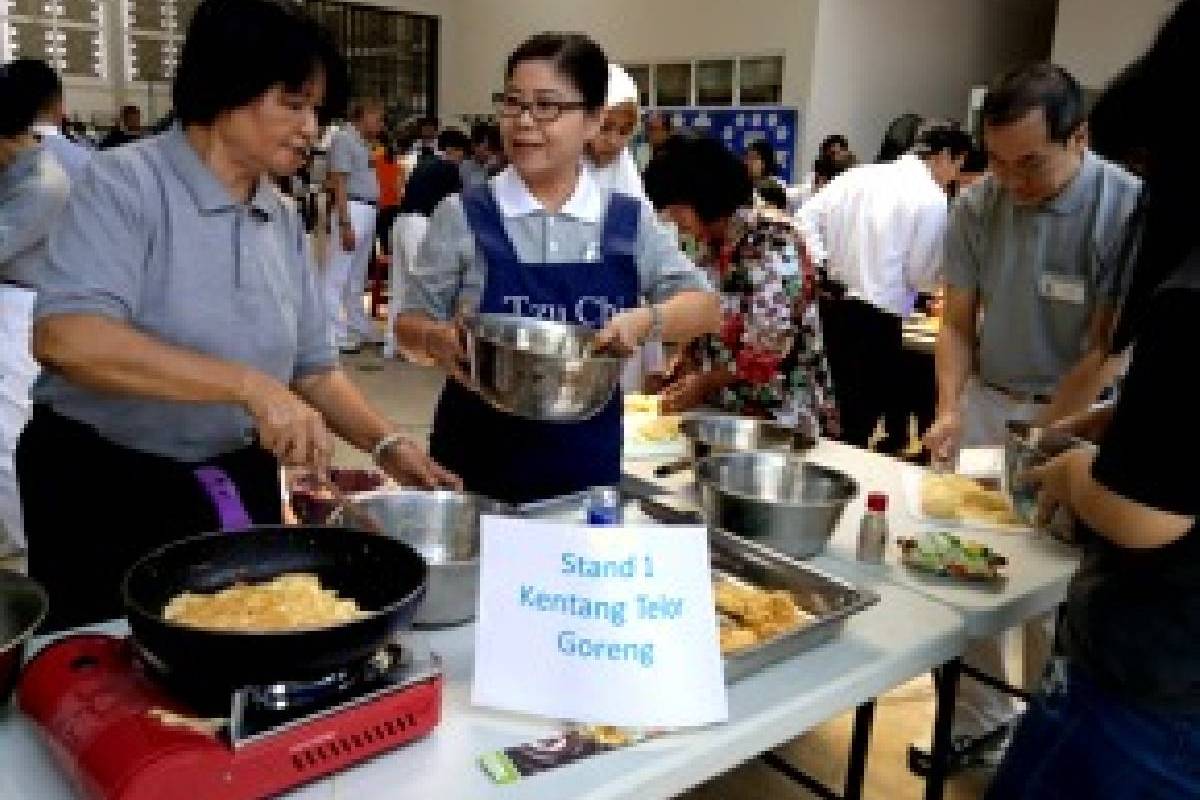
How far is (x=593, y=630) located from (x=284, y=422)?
1.62ft

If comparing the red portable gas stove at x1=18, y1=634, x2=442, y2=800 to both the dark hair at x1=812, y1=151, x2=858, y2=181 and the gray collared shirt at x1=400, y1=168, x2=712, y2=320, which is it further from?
the dark hair at x1=812, y1=151, x2=858, y2=181

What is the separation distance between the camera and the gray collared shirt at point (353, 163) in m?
6.76

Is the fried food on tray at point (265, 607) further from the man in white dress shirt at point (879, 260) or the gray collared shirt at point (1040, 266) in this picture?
the man in white dress shirt at point (879, 260)

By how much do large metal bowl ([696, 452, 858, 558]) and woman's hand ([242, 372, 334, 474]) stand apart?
69 cm

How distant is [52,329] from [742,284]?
1623mm

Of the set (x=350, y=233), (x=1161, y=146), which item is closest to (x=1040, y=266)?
(x=1161, y=146)

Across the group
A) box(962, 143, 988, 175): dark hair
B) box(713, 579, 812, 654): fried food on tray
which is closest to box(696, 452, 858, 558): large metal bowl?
box(713, 579, 812, 654): fried food on tray

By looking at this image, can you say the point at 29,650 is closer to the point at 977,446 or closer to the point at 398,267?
the point at 977,446

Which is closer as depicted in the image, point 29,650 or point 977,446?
point 29,650

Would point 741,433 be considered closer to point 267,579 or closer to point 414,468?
point 414,468

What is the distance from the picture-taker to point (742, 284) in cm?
250

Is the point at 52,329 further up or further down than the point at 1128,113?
further down

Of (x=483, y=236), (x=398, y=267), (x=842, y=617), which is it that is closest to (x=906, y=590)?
(x=842, y=617)

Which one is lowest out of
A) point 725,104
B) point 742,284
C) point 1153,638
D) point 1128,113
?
point 1153,638
